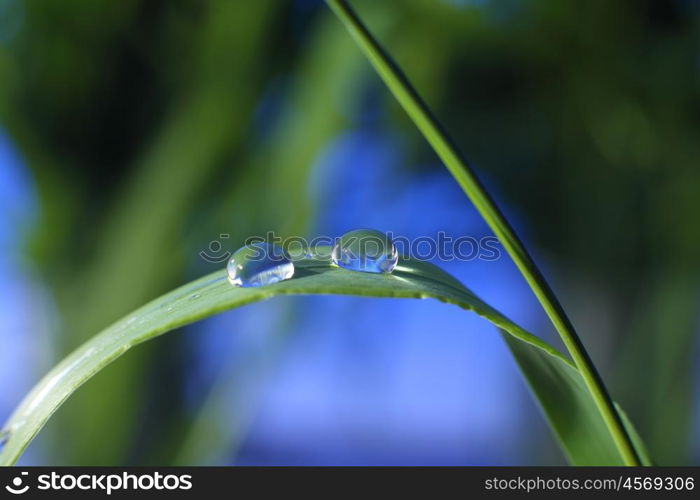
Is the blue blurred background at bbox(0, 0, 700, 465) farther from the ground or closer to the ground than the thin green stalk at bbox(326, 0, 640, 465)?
farther from the ground

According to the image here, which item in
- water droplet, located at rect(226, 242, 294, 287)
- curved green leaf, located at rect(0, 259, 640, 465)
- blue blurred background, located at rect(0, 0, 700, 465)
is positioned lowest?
curved green leaf, located at rect(0, 259, 640, 465)

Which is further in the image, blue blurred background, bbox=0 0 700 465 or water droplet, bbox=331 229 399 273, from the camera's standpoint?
blue blurred background, bbox=0 0 700 465

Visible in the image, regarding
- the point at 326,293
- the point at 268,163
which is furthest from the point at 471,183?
the point at 268,163

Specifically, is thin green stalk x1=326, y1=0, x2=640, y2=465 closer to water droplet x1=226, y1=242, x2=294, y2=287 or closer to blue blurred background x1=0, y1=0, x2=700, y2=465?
water droplet x1=226, y1=242, x2=294, y2=287

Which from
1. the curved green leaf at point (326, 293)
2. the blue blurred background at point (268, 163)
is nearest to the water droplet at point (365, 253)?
the curved green leaf at point (326, 293)

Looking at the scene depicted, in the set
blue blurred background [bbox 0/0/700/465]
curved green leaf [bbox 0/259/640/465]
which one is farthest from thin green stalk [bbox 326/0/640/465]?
blue blurred background [bbox 0/0/700/465]
